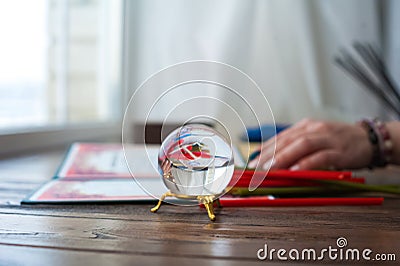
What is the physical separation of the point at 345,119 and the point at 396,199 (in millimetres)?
1138

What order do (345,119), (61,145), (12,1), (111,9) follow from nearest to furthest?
(12,1) → (61,145) → (345,119) → (111,9)

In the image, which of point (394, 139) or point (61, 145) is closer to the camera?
point (394, 139)

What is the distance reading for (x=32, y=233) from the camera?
1.47 ft

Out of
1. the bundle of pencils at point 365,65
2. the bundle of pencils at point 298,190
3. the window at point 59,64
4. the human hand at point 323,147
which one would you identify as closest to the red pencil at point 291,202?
the bundle of pencils at point 298,190

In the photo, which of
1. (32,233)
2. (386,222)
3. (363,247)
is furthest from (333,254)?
(32,233)

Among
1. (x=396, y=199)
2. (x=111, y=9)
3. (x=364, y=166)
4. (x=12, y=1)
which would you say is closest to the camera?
(x=396, y=199)

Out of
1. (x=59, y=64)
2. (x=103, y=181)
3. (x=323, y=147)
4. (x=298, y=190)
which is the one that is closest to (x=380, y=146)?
(x=323, y=147)

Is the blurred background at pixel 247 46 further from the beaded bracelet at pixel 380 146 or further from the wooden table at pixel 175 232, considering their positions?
the wooden table at pixel 175 232

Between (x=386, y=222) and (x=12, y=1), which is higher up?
(x=12, y=1)

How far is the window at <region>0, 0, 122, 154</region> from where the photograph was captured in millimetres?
1347

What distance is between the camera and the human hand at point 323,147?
76 centimetres

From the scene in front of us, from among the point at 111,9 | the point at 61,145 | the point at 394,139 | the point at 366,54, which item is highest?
the point at 111,9

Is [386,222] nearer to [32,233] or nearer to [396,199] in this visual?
[396,199]

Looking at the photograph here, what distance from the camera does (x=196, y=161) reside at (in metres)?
0.50
